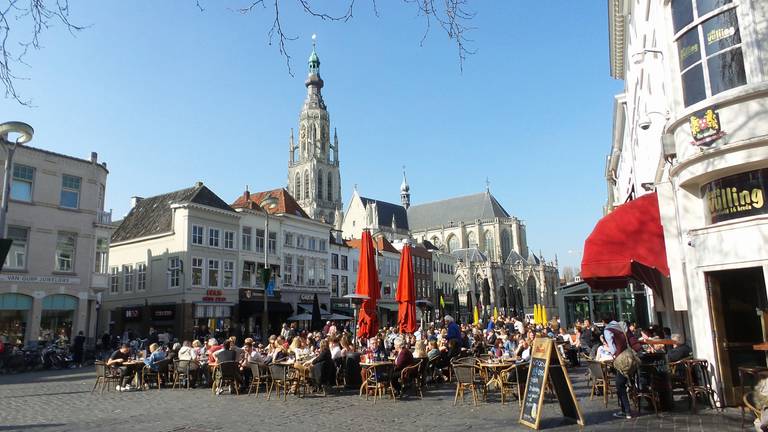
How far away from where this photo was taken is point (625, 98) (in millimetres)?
20547

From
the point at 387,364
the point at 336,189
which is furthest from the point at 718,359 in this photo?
the point at 336,189

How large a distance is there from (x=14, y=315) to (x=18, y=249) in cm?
279

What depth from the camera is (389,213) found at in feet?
330

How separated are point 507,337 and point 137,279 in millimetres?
26444

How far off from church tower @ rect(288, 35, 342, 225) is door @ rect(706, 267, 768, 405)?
86446 millimetres

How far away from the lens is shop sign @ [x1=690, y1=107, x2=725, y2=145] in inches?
322

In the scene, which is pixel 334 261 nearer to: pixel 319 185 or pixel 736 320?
pixel 736 320

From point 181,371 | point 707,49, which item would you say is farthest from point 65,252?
point 707,49

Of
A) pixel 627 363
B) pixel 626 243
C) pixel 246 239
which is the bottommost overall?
pixel 627 363

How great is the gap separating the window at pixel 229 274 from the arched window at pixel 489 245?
65292 mm

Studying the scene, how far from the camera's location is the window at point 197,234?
106 ft

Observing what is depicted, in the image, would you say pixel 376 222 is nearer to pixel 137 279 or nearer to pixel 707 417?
pixel 137 279

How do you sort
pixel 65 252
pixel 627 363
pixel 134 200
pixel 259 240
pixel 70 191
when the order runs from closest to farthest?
pixel 627 363 → pixel 65 252 → pixel 70 191 → pixel 259 240 → pixel 134 200

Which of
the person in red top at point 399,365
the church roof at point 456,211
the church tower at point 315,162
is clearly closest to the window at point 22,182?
the person in red top at point 399,365
